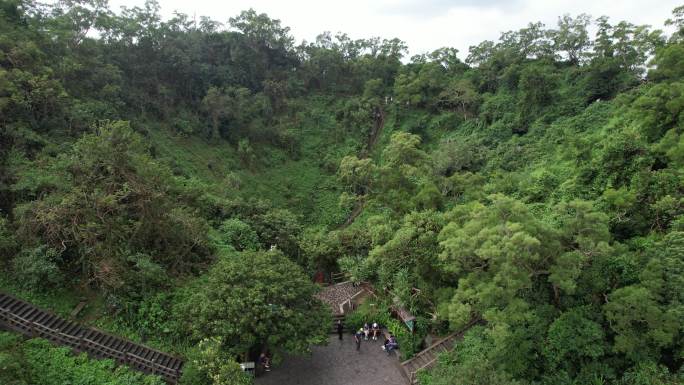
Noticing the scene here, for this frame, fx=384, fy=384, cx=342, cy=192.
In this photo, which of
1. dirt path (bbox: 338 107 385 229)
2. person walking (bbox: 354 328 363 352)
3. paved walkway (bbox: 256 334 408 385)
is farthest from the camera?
dirt path (bbox: 338 107 385 229)


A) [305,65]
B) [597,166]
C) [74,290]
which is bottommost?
[74,290]

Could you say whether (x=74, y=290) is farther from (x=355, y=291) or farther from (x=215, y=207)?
(x=355, y=291)

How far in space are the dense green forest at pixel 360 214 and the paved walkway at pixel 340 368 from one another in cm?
162

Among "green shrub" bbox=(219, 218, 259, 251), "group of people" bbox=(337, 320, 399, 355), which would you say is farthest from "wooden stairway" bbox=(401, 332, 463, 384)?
"green shrub" bbox=(219, 218, 259, 251)

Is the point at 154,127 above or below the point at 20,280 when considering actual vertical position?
above

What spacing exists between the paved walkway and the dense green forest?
1617 millimetres

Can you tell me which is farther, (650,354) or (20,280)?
(20,280)

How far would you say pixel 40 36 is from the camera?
83.7 ft

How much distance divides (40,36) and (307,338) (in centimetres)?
2690

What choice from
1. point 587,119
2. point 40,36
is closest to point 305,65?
point 40,36

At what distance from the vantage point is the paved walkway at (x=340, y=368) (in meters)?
15.4

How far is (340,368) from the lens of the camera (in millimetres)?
16234

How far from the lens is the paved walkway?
50.6ft

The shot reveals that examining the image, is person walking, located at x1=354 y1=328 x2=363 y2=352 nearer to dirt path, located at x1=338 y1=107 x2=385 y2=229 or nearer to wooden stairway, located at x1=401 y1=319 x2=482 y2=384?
wooden stairway, located at x1=401 y1=319 x2=482 y2=384
